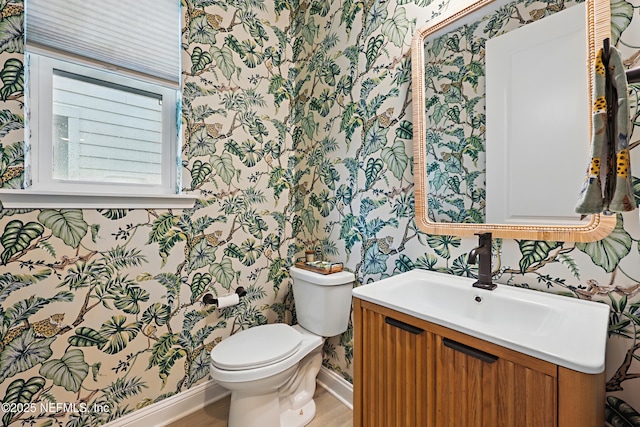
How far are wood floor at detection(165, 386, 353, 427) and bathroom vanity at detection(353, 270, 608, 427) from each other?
21.1 inches

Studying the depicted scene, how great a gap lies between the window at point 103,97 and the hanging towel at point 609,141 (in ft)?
5.72

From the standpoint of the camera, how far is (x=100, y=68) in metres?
1.36

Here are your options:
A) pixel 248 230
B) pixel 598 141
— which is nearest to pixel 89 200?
pixel 248 230

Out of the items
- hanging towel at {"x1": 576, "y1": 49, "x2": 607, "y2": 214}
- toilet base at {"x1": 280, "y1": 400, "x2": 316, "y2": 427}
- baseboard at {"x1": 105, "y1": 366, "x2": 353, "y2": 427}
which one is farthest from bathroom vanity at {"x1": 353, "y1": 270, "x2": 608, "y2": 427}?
baseboard at {"x1": 105, "y1": 366, "x2": 353, "y2": 427}

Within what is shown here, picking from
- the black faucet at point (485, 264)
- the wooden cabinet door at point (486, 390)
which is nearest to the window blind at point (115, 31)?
the black faucet at point (485, 264)

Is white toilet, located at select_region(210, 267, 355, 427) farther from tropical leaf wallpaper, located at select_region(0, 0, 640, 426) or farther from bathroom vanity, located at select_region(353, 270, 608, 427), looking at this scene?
bathroom vanity, located at select_region(353, 270, 608, 427)

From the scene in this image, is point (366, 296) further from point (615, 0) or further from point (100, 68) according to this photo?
point (100, 68)

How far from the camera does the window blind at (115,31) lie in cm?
123

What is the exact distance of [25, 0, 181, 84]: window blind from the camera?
1.23 metres

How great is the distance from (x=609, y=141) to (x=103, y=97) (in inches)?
80.1

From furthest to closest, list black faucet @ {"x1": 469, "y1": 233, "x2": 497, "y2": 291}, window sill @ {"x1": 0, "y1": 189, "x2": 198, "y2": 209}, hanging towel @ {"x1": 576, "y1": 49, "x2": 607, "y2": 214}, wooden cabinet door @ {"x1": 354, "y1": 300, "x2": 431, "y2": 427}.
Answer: window sill @ {"x1": 0, "y1": 189, "x2": 198, "y2": 209}
black faucet @ {"x1": 469, "y1": 233, "x2": 497, "y2": 291}
wooden cabinet door @ {"x1": 354, "y1": 300, "x2": 431, "y2": 427}
hanging towel @ {"x1": 576, "y1": 49, "x2": 607, "y2": 214}

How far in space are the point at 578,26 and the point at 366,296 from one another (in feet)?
3.77

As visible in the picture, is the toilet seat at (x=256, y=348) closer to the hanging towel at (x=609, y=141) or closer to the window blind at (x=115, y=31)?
the hanging towel at (x=609, y=141)

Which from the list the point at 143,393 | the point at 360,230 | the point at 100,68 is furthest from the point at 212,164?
the point at 143,393
